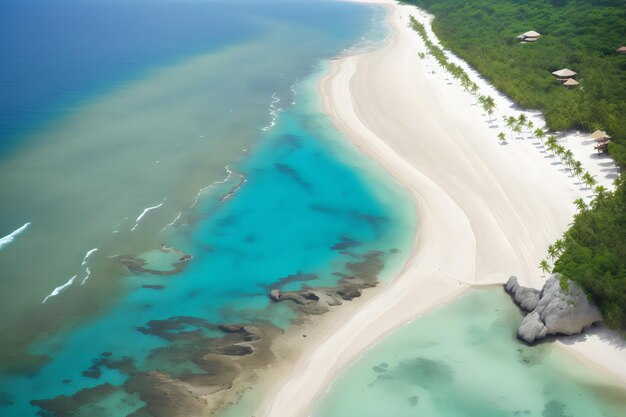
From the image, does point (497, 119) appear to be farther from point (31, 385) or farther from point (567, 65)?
point (31, 385)

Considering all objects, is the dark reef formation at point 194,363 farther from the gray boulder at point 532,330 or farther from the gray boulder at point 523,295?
the gray boulder at point 532,330

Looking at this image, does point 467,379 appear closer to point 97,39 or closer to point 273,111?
point 273,111

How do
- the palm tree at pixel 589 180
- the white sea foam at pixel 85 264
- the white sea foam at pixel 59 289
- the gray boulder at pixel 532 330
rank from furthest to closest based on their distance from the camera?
1. the palm tree at pixel 589 180
2. the white sea foam at pixel 85 264
3. the white sea foam at pixel 59 289
4. the gray boulder at pixel 532 330

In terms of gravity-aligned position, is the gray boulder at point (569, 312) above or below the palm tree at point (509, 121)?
below

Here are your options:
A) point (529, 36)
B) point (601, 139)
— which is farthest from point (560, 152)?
point (529, 36)

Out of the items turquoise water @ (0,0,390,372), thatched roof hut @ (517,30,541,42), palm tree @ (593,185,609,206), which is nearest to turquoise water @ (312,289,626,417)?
palm tree @ (593,185,609,206)

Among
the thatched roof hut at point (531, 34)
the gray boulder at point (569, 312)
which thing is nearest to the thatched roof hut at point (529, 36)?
the thatched roof hut at point (531, 34)

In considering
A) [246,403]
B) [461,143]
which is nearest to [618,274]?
[246,403]
